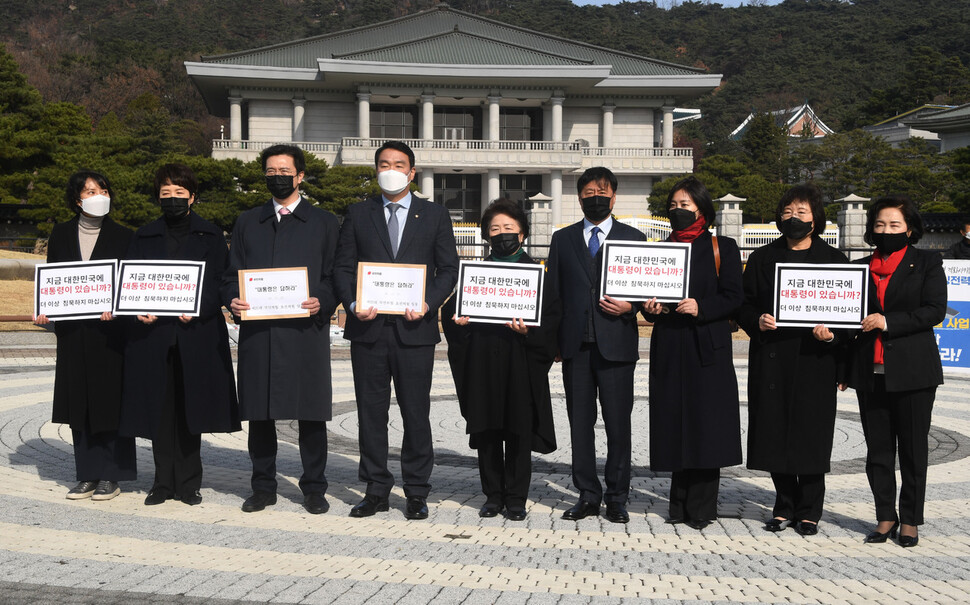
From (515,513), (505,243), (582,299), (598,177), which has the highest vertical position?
(598,177)

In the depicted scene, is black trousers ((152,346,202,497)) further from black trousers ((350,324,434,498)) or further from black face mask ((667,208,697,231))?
black face mask ((667,208,697,231))

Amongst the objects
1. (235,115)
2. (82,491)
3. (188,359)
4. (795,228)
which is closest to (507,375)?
(795,228)

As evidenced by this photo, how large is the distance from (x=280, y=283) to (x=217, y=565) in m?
2.04

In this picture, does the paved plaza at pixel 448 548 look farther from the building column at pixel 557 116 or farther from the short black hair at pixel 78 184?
the building column at pixel 557 116

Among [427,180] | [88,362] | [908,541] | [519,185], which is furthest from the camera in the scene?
[519,185]

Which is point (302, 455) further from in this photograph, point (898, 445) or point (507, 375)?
point (898, 445)

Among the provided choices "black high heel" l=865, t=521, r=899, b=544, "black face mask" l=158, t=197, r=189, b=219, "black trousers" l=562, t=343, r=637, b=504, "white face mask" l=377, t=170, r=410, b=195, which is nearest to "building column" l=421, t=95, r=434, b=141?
"black face mask" l=158, t=197, r=189, b=219

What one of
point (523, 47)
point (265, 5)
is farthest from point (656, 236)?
point (265, 5)

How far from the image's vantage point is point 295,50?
55.3 metres

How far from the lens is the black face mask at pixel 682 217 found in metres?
6.27

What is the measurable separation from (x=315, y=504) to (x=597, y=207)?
9.10 feet

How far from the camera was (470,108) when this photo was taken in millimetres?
54594

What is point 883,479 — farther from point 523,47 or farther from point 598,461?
point 523,47

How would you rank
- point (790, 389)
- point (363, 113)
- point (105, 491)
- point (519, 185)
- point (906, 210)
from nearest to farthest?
point (906, 210) → point (790, 389) → point (105, 491) → point (363, 113) → point (519, 185)
